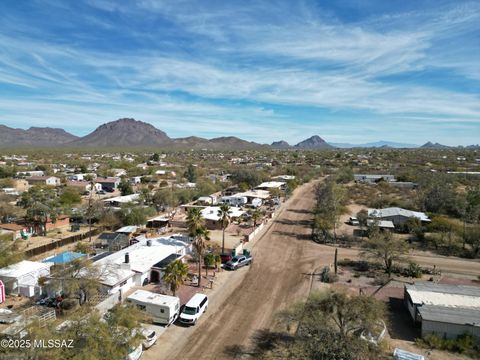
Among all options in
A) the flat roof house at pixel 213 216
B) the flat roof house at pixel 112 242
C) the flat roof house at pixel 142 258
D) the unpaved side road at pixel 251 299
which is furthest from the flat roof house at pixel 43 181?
the unpaved side road at pixel 251 299

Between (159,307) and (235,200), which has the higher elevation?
(235,200)

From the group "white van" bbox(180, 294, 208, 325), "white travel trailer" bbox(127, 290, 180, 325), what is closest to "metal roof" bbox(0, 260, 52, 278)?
"white travel trailer" bbox(127, 290, 180, 325)

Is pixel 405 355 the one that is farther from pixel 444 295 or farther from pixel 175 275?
pixel 175 275

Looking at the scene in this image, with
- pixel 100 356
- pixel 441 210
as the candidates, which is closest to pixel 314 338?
pixel 100 356

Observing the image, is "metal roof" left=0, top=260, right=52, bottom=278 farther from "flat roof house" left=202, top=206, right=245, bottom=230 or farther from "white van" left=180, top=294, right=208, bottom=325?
"flat roof house" left=202, top=206, right=245, bottom=230

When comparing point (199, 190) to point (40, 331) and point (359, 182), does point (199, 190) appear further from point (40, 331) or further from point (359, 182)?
point (40, 331)

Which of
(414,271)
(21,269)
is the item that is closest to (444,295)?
(414,271)

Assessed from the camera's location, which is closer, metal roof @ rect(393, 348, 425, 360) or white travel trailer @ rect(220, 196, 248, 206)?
metal roof @ rect(393, 348, 425, 360)
